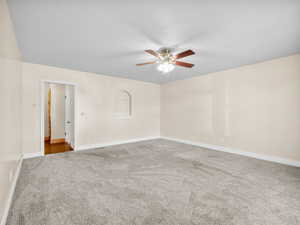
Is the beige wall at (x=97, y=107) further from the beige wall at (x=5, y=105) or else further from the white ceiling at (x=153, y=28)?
the beige wall at (x=5, y=105)

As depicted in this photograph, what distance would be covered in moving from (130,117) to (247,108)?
3845 mm

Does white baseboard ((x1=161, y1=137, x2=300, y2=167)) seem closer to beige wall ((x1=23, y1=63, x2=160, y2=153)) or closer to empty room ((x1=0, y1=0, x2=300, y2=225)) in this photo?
empty room ((x1=0, y1=0, x2=300, y2=225))

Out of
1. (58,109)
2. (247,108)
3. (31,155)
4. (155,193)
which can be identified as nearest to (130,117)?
(58,109)

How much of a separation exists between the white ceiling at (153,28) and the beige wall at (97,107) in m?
0.73

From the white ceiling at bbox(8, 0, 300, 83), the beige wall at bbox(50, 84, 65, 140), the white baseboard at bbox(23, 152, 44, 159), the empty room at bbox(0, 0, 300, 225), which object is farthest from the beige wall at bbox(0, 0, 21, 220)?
the beige wall at bbox(50, 84, 65, 140)

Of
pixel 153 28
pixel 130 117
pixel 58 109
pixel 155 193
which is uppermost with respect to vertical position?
pixel 153 28

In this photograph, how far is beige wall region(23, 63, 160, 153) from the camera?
11.8 feet

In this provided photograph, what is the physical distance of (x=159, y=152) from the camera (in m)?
4.11

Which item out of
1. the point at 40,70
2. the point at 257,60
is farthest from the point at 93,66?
the point at 257,60

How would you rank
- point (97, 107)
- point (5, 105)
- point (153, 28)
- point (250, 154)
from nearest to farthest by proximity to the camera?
point (5, 105) < point (153, 28) < point (250, 154) < point (97, 107)

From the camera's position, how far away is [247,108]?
379cm

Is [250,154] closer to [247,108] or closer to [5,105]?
[247,108]

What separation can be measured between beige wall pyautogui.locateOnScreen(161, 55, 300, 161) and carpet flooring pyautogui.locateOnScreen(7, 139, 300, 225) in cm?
65

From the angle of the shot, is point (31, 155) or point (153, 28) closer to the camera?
point (153, 28)
